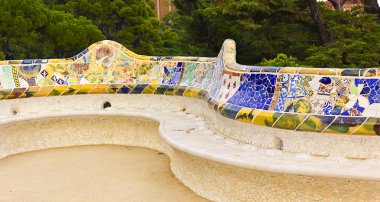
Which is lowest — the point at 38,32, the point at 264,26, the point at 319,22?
the point at 38,32

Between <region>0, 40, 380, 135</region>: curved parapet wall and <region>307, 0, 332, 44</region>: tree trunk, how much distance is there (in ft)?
19.3

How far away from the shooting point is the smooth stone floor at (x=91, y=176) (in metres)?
5.47

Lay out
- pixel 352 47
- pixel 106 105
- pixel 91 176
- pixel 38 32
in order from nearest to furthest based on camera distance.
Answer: pixel 91 176, pixel 106 105, pixel 352 47, pixel 38 32

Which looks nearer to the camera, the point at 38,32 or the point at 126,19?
the point at 38,32

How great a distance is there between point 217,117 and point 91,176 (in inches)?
66.9

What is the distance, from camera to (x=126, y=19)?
19.8 m

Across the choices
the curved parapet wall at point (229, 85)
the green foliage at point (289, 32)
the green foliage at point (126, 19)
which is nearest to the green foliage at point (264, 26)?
the green foliage at point (289, 32)

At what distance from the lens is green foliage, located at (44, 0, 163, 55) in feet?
63.6

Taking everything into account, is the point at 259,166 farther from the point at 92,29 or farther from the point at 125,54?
the point at 92,29

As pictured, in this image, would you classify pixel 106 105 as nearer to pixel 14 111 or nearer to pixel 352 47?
pixel 14 111

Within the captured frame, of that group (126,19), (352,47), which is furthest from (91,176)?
(126,19)

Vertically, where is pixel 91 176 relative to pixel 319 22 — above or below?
below

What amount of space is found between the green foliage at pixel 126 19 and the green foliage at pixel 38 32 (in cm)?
222

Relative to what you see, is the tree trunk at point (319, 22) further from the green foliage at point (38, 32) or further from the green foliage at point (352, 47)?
the green foliage at point (38, 32)
